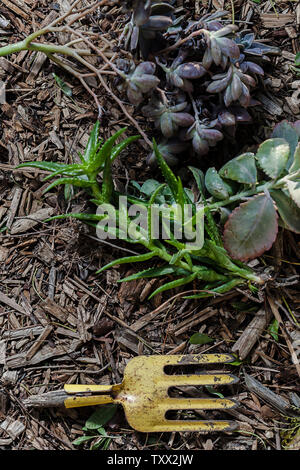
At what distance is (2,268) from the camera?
4.93 ft

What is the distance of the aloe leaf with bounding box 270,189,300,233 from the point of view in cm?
128

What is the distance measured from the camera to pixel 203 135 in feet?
4.35

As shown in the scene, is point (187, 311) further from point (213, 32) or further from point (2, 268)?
point (213, 32)


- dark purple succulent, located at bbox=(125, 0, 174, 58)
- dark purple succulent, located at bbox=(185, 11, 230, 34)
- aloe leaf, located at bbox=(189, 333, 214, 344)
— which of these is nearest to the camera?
dark purple succulent, located at bbox=(125, 0, 174, 58)

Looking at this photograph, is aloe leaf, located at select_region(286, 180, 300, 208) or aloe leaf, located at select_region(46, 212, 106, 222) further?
aloe leaf, located at select_region(46, 212, 106, 222)

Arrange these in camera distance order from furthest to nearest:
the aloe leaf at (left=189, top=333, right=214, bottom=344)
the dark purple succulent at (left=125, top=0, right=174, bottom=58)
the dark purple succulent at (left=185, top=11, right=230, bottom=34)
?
1. the aloe leaf at (left=189, top=333, right=214, bottom=344)
2. the dark purple succulent at (left=185, top=11, right=230, bottom=34)
3. the dark purple succulent at (left=125, top=0, right=174, bottom=58)

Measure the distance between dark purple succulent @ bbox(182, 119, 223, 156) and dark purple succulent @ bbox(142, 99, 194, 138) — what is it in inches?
0.9

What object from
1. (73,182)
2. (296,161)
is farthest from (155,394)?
(296,161)

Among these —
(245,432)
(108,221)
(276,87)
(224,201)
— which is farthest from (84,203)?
(245,432)

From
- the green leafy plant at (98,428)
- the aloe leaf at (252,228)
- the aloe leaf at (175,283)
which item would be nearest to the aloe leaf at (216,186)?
the aloe leaf at (252,228)

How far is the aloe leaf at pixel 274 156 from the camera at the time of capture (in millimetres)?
1265

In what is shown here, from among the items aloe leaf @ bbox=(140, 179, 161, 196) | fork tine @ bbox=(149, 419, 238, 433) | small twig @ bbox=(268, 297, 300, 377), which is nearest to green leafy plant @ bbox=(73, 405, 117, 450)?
fork tine @ bbox=(149, 419, 238, 433)

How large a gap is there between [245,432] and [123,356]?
1.37 feet

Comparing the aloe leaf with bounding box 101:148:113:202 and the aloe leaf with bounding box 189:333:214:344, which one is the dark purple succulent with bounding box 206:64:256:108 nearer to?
the aloe leaf with bounding box 101:148:113:202
